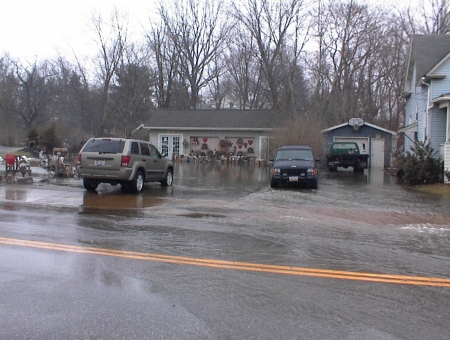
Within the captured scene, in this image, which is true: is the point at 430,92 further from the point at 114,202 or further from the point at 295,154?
the point at 114,202

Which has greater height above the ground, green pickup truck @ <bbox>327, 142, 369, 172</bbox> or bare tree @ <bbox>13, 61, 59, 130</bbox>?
bare tree @ <bbox>13, 61, 59, 130</bbox>

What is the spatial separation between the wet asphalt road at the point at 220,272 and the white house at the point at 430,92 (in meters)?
10.5

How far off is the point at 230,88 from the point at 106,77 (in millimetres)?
15171

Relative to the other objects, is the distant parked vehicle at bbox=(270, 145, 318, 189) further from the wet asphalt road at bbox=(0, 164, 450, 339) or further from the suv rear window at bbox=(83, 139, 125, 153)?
the suv rear window at bbox=(83, 139, 125, 153)

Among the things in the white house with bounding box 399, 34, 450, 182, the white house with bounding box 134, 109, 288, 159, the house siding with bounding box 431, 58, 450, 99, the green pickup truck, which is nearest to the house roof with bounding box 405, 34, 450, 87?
the white house with bounding box 399, 34, 450, 182

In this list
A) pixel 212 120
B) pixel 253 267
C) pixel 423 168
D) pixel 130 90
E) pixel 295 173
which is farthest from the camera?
pixel 130 90

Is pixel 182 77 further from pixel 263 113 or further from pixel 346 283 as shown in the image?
pixel 346 283

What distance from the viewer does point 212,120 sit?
3553 cm

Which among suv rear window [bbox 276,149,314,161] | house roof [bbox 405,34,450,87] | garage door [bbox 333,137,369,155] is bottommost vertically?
suv rear window [bbox 276,149,314,161]

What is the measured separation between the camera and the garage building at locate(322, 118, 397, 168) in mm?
29719

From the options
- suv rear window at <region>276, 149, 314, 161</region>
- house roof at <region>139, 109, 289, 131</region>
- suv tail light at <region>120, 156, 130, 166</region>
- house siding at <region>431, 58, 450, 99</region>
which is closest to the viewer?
suv tail light at <region>120, 156, 130, 166</region>

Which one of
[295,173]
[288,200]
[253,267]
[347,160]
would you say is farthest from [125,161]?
[347,160]

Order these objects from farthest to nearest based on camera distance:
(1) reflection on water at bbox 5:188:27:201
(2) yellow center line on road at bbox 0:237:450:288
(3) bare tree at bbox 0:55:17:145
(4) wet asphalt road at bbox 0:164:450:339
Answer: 1. (3) bare tree at bbox 0:55:17:145
2. (1) reflection on water at bbox 5:188:27:201
3. (2) yellow center line on road at bbox 0:237:450:288
4. (4) wet asphalt road at bbox 0:164:450:339

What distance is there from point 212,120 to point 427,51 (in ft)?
55.4
